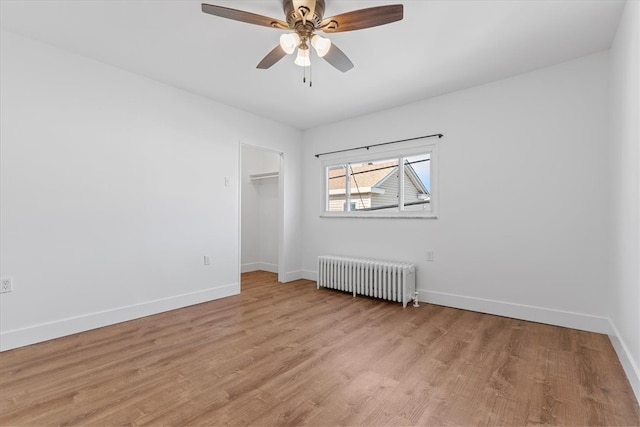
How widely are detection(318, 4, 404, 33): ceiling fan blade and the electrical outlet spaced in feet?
10.6

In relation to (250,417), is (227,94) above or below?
above

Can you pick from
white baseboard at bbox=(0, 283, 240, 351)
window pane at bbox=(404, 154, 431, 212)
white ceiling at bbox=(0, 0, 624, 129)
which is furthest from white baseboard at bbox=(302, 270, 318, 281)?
white ceiling at bbox=(0, 0, 624, 129)

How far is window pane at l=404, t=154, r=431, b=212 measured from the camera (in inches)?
152

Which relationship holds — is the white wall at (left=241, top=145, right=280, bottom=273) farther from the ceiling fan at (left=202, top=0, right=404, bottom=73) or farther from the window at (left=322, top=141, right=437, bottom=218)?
the ceiling fan at (left=202, top=0, right=404, bottom=73)

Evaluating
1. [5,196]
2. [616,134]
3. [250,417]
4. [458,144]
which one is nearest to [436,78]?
[458,144]

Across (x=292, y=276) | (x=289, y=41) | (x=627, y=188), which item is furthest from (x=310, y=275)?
(x=627, y=188)

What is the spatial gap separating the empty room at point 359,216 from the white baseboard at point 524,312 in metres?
0.02

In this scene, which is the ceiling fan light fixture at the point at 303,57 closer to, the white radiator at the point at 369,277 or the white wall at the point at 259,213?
Result: the white radiator at the point at 369,277

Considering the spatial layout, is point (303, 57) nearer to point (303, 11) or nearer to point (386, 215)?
point (303, 11)

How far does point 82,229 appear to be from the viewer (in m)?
2.81

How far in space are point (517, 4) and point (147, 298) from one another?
436 cm

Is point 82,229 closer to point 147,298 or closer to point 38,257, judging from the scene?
point 38,257

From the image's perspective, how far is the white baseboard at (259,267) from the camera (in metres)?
5.87

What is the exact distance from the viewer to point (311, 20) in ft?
6.60
